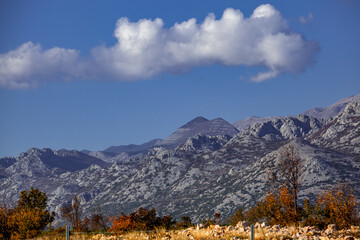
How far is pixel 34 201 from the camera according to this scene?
86.8 meters

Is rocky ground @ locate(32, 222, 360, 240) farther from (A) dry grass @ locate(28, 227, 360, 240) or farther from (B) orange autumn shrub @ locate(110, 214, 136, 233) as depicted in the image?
(B) orange autumn shrub @ locate(110, 214, 136, 233)

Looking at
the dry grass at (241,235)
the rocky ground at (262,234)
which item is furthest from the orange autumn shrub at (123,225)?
the dry grass at (241,235)

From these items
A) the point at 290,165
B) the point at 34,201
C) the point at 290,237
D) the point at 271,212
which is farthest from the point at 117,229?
the point at 34,201

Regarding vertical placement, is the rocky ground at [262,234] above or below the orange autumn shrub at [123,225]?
below

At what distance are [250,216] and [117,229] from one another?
156 ft

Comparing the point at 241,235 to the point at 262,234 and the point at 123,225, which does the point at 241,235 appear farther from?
the point at 123,225

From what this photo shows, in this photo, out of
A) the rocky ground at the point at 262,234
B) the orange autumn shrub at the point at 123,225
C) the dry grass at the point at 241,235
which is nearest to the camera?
the rocky ground at the point at 262,234

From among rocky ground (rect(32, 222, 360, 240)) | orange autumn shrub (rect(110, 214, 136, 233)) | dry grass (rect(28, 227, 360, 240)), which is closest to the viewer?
rocky ground (rect(32, 222, 360, 240))

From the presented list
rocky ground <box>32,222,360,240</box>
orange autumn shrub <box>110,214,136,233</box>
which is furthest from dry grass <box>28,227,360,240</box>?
orange autumn shrub <box>110,214,136,233</box>

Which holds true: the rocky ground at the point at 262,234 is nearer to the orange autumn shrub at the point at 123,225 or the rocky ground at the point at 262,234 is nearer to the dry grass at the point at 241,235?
the dry grass at the point at 241,235

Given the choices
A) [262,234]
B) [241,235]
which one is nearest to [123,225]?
[241,235]

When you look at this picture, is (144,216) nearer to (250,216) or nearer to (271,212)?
(271,212)

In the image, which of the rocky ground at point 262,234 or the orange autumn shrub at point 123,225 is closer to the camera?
the rocky ground at point 262,234

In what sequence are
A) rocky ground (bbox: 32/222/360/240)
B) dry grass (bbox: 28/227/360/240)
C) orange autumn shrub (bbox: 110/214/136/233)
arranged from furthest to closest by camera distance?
orange autumn shrub (bbox: 110/214/136/233) → dry grass (bbox: 28/227/360/240) → rocky ground (bbox: 32/222/360/240)
